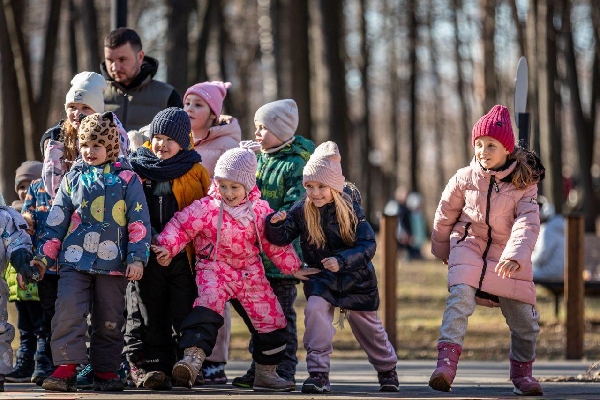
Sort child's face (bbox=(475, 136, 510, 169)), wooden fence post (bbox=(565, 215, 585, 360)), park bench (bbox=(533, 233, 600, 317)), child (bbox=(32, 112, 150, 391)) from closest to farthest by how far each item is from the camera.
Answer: child (bbox=(32, 112, 150, 391)) < child's face (bbox=(475, 136, 510, 169)) < wooden fence post (bbox=(565, 215, 585, 360)) < park bench (bbox=(533, 233, 600, 317))

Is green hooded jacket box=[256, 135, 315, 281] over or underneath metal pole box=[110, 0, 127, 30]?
underneath

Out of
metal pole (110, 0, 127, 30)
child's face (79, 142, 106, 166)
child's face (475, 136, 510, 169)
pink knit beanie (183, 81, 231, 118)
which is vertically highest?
metal pole (110, 0, 127, 30)

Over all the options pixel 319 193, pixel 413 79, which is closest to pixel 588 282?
pixel 319 193

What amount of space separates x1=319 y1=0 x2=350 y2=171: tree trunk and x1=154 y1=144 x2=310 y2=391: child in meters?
12.6

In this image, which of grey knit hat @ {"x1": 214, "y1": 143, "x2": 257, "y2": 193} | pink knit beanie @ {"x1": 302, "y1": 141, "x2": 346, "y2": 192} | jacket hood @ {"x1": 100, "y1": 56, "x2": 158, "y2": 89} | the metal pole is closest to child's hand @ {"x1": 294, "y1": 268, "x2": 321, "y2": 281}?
pink knit beanie @ {"x1": 302, "y1": 141, "x2": 346, "y2": 192}

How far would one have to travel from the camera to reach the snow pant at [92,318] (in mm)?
6594

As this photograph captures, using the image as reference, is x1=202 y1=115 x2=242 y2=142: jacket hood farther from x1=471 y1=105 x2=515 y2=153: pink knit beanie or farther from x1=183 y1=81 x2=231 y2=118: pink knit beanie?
x1=471 y1=105 x2=515 y2=153: pink knit beanie

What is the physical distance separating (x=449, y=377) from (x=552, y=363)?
3594mm

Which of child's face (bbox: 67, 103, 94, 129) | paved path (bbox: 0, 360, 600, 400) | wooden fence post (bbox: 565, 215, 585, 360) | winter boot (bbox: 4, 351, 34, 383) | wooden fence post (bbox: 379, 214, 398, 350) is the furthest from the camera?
wooden fence post (bbox: 379, 214, 398, 350)

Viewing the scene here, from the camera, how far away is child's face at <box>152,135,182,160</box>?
6969 mm

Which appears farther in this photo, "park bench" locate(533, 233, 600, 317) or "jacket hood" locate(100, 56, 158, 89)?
"park bench" locate(533, 233, 600, 317)

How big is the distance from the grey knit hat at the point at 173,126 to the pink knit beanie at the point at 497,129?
1.89 m

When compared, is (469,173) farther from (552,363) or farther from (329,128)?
(329,128)

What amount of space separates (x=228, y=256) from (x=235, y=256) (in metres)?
0.04
